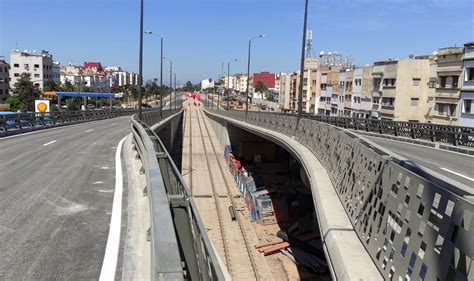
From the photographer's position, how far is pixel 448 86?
4828 cm

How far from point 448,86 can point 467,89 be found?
4777 millimetres

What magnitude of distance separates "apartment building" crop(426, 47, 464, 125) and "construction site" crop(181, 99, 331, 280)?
17.0 metres

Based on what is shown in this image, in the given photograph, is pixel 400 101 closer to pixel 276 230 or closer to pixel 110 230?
pixel 276 230

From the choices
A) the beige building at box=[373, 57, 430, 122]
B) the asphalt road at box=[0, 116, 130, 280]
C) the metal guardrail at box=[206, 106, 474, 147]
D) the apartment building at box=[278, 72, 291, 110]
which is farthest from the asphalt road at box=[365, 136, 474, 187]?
the apartment building at box=[278, 72, 291, 110]

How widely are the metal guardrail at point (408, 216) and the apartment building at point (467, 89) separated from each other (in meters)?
38.5

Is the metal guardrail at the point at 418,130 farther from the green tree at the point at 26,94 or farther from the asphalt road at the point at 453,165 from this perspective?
the green tree at the point at 26,94

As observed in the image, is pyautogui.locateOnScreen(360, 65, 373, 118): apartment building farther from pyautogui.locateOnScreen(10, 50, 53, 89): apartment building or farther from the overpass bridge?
pyautogui.locateOnScreen(10, 50, 53, 89): apartment building

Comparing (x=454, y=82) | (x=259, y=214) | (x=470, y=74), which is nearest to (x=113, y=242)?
(x=259, y=214)

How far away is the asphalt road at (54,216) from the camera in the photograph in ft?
19.2

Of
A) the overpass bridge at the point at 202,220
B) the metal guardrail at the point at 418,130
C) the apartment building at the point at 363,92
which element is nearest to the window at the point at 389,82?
the apartment building at the point at 363,92

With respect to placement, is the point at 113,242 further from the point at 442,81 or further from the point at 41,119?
the point at 442,81

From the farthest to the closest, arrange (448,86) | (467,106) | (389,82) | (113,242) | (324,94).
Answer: (324,94) < (389,82) < (448,86) < (467,106) < (113,242)

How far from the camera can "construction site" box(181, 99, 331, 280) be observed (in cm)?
2280

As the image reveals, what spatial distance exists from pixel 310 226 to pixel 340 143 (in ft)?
54.2
